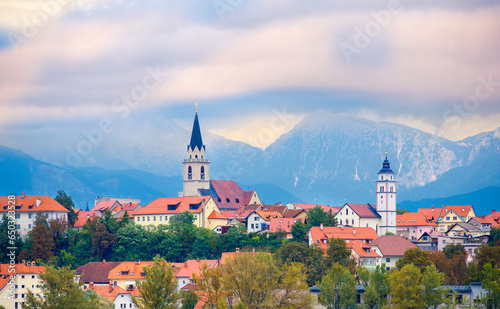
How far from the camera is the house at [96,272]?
321ft

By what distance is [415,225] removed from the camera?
130 meters

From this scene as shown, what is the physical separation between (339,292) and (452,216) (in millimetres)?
58894

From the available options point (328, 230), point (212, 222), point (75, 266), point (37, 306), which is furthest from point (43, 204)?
point (37, 306)

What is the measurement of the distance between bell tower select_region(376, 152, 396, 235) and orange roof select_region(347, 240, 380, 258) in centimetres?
Answer: 1730

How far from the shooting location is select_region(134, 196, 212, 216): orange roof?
393ft

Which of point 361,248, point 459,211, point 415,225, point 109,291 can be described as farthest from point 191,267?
point 459,211

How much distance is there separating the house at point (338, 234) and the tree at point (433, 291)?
87.3 feet

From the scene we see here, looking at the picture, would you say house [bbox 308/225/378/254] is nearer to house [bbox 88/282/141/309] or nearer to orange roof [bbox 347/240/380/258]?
orange roof [bbox 347/240/380/258]

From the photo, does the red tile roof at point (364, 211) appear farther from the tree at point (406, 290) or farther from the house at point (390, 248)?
the tree at point (406, 290)

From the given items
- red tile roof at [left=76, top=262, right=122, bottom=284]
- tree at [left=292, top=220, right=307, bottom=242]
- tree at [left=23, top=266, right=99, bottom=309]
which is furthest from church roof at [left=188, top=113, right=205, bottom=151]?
tree at [left=23, top=266, right=99, bottom=309]

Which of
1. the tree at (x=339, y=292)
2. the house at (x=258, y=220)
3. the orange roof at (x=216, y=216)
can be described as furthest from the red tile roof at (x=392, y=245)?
the tree at (x=339, y=292)

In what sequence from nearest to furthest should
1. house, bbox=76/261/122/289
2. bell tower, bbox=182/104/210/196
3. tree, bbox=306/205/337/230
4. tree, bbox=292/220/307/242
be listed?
house, bbox=76/261/122/289, tree, bbox=292/220/307/242, tree, bbox=306/205/337/230, bell tower, bbox=182/104/210/196

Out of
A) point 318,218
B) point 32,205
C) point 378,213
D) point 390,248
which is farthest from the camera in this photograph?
point 378,213

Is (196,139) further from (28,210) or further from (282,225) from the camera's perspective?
(28,210)
